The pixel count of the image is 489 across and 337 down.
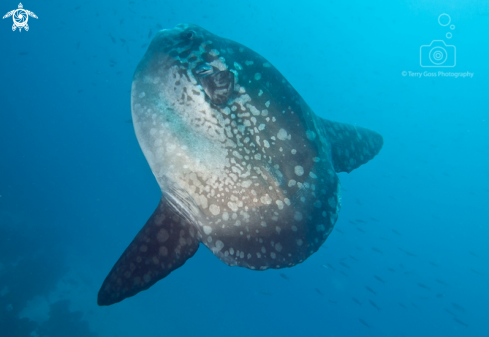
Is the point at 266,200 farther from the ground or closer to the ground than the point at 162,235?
farther from the ground

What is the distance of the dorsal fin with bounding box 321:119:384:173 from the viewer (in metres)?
3.90

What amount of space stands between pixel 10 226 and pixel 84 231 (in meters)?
5.92

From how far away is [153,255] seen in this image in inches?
109

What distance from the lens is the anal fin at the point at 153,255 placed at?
2.68 m

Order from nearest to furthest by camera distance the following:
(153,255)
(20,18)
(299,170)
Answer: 1. (153,255)
2. (299,170)
3. (20,18)

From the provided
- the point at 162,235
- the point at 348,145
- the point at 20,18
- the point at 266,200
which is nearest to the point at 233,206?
the point at 266,200

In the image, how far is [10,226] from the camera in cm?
2338

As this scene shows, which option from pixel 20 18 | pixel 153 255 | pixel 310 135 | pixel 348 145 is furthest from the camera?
pixel 20 18

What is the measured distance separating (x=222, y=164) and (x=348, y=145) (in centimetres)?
222

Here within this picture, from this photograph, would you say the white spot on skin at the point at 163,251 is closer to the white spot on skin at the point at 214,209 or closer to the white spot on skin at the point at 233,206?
the white spot on skin at the point at 214,209

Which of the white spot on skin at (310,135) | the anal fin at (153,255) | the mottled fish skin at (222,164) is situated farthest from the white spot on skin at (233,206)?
the white spot on skin at (310,135)

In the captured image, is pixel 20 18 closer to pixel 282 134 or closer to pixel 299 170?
pixel 282 134

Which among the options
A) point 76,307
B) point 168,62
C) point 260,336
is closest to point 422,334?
point 260,336

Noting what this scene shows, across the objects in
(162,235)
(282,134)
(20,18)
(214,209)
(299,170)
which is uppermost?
(20,18)
